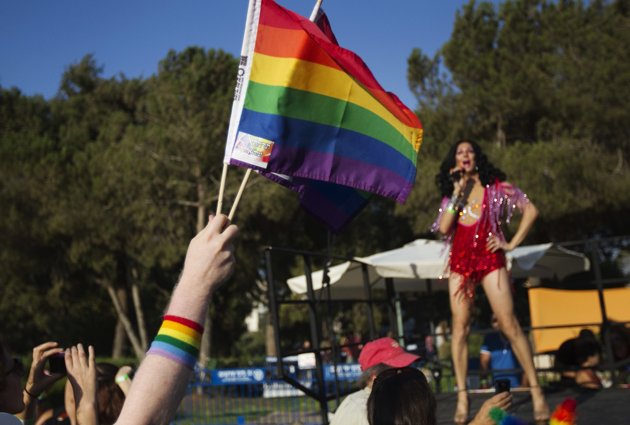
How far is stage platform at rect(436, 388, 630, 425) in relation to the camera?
426 cm

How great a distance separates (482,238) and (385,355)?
1.32 m

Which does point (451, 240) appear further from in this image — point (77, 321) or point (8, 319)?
point (77, 321)

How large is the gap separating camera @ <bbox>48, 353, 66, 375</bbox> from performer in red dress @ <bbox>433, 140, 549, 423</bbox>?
2484mm

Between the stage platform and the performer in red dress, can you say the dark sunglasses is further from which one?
the stage platform

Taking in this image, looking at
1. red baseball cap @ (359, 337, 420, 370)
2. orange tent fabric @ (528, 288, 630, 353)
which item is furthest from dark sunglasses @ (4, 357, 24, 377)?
orange tent fabric @ (528, 288, 630, 353)

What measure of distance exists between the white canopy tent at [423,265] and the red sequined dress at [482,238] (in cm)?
172

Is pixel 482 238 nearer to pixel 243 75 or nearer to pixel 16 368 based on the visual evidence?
pixel 243 75

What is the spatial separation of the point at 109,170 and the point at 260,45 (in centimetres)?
2077

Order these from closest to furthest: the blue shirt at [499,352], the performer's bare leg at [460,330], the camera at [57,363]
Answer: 1. the camera at [57,363]
2. the performer's bare leg at [460,330]
3. the blue shirt at [499,352]

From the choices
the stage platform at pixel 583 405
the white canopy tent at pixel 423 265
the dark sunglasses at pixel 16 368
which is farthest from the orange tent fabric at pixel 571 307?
the dark sunglasses at pixel 16 368

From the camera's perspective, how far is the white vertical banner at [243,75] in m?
2.51

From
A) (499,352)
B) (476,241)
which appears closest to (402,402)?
(476,241)

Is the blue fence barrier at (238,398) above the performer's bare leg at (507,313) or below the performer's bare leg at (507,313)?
below

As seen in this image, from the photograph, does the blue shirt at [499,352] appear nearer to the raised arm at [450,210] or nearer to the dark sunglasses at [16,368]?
the raised arm at [450,210]
